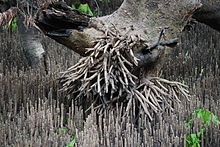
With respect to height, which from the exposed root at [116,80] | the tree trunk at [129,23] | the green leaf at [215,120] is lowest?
the green leaf at [215,120]

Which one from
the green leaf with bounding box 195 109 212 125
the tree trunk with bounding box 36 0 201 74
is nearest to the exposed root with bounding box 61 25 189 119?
the tree trunk with bounding box 36 0 201 74

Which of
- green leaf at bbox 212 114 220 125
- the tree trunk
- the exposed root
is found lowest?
green leaf at bbox 212 114 220 125

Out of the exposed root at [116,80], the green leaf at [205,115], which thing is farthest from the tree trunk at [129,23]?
the green leaf at [205,115]

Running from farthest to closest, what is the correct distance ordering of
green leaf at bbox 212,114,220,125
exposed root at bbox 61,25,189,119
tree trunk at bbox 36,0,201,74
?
1. tree trunk at bbox 36,0,201,74
2. exposed root at bbox 61,25,189,119
3. green leaf at bbox 212,114,220,125

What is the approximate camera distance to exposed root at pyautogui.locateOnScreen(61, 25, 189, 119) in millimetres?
3055

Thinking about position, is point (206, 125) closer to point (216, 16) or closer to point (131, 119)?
point (131, 119)

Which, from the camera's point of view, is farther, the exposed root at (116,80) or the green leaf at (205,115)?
the exposed root at (116,80)

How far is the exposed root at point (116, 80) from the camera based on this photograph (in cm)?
305

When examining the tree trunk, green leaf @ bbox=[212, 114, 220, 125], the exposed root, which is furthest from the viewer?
the tree trunk

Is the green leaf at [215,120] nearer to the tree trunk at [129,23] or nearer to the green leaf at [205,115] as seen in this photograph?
the green leaf at [205,115]

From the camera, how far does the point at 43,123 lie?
2787 mm

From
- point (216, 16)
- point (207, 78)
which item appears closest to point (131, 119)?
point (207, 78)

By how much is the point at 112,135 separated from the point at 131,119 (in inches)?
14.9

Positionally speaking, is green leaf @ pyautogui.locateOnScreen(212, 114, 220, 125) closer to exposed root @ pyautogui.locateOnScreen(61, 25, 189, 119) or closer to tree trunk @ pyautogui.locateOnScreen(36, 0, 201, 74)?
exposed root @ pyautogui.locateOnScreen(61, 25, 189, 119)
